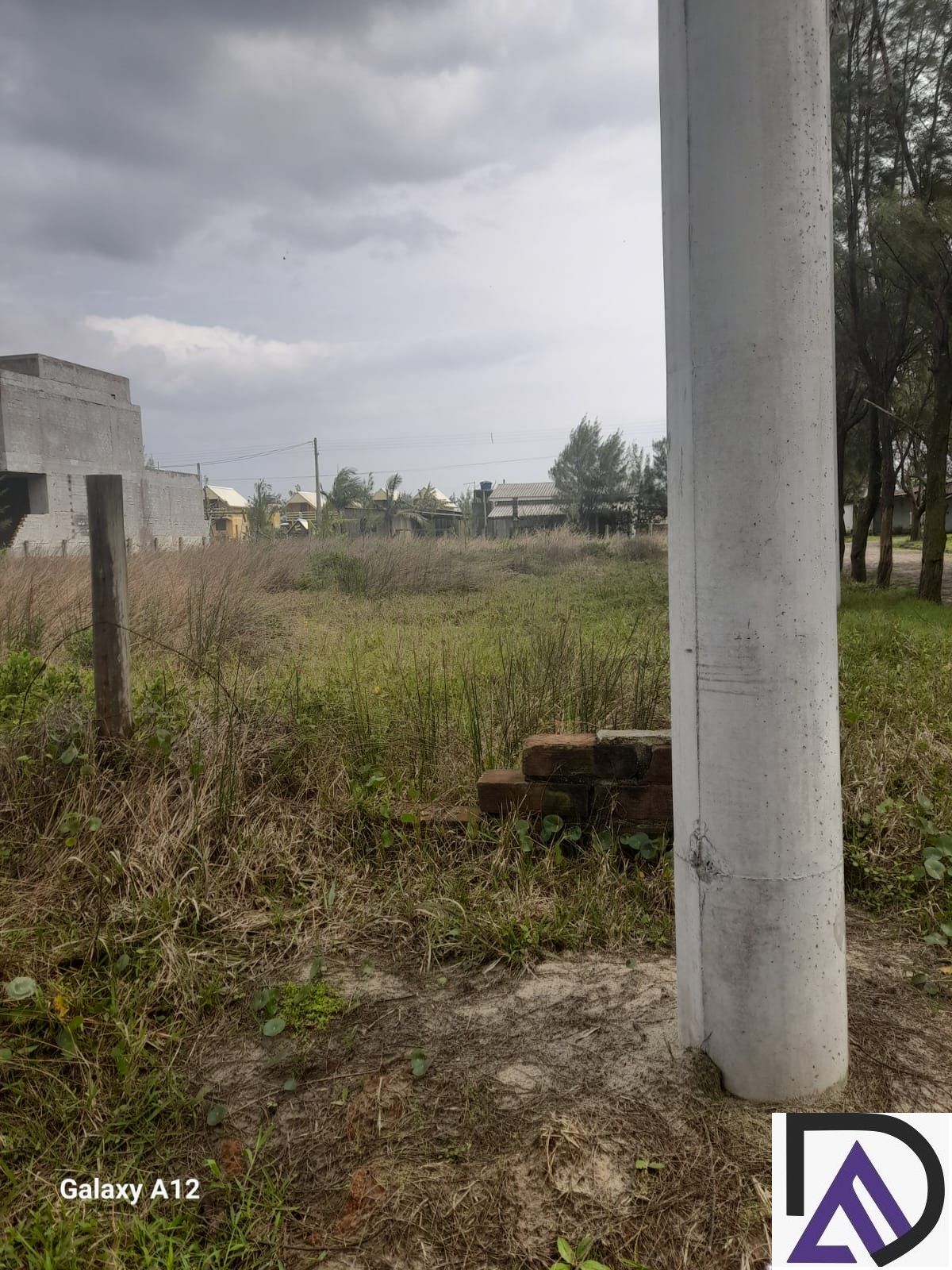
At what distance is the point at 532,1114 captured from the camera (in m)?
1.87

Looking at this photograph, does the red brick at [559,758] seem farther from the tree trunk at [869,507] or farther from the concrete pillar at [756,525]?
the tree trunk at [869,507]

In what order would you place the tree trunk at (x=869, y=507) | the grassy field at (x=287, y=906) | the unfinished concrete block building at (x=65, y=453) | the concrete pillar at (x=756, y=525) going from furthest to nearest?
the unfinished concrete block building at (x=65, y=453)
the tree trunk at (x=869, y=507)
the grassy field at (x=287, y=906)
the concrete pillar at (x=756, y=525)

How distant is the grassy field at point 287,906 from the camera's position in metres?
1.74

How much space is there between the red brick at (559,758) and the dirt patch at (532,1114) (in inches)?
33.2

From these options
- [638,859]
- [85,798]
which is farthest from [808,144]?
[85,798]

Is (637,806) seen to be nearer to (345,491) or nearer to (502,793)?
(502,793)

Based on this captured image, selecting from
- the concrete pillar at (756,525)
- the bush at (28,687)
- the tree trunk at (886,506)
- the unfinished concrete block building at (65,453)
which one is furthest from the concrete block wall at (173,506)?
the concrete pillar at (756,525)

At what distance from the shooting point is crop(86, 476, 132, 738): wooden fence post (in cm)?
350

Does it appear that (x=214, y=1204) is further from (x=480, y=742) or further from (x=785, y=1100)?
(x=480, y=742)

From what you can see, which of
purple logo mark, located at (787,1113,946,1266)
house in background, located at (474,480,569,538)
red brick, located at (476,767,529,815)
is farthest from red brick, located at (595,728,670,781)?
house in background, located at (474,480,569,538)

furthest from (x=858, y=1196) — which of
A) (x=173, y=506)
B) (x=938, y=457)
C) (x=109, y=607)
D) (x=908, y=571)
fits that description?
(x=173, y=506)

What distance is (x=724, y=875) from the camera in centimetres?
175

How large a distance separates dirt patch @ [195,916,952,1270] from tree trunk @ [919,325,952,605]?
37.0 feet

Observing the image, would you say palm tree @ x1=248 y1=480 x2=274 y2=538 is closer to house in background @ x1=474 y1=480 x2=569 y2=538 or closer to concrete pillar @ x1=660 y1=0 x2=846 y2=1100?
house in background @ x1=474 y1=480 x2=569 y2=538
